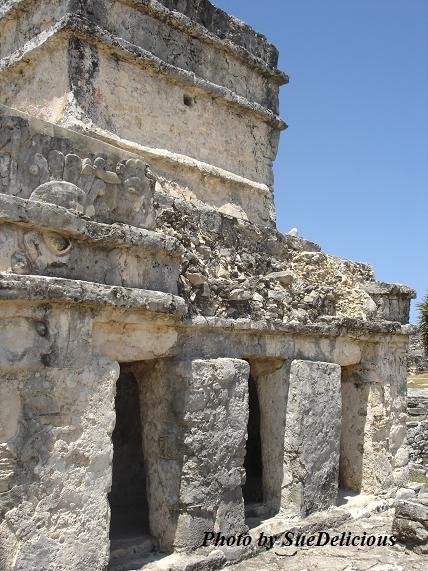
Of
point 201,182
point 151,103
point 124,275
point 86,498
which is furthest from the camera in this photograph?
point 201,182

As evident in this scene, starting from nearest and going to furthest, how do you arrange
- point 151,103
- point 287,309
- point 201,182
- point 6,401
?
point 6,401
point 287,309
point 151,103
point 201,182

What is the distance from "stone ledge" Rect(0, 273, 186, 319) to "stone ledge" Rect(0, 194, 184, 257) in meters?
0.33

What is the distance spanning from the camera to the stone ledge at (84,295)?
146 inches

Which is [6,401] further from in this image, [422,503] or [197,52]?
[197,52]

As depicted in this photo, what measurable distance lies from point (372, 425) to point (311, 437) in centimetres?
141

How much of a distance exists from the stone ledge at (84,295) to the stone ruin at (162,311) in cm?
1

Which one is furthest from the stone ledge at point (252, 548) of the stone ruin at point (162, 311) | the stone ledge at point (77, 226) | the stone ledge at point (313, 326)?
the stone ledge at point (77, 226)

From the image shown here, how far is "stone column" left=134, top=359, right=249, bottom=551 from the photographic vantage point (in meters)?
4.89

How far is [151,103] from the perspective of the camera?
782 centimetres

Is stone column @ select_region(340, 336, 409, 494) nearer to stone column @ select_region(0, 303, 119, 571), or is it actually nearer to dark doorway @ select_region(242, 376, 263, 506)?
dark doorway @ select_region(242, 376, 263, 506)

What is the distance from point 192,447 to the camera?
489cm

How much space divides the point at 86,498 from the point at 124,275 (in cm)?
151

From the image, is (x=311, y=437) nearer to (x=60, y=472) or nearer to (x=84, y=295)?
(x=60, y=472)

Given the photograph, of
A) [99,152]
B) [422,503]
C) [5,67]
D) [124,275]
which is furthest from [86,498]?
[5,67]
